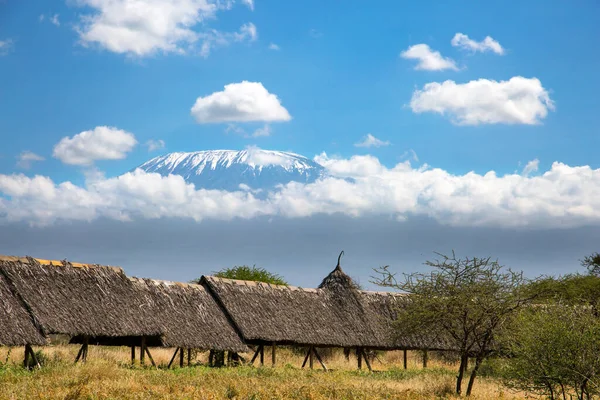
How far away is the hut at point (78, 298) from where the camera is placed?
2323 centimetres

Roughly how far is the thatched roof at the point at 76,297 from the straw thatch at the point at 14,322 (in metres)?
0.22

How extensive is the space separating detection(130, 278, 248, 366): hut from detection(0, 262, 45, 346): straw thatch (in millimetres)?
4334

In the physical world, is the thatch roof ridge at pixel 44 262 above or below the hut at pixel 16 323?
above

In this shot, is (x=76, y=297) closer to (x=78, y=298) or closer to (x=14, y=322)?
(x=78, y=298)

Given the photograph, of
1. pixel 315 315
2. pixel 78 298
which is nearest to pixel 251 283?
pixel 315 315

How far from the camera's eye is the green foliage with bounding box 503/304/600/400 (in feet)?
51.3

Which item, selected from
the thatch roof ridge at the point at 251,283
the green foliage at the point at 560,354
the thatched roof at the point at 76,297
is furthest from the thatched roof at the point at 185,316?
the green foliage at the point at 560,354

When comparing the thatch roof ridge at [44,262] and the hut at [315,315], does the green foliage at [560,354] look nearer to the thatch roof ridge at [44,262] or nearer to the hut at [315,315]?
the hut at [315,315]

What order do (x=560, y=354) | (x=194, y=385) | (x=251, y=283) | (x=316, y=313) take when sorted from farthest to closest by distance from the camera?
1. (x=316, y=313)
2. (x=251, y=283)
3. (x=194, y=385)
4. (x=560, y=354)

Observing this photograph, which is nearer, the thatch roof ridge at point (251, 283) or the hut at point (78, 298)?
the hut at point (78, 298)

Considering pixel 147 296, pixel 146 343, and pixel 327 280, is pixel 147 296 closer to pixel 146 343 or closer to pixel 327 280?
pixel 146 343

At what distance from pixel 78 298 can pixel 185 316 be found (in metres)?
4.03

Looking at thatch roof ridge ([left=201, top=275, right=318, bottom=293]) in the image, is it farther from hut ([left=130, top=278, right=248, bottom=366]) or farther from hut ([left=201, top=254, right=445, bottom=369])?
hut ([left=130, top=278, right=248, bottom=366])

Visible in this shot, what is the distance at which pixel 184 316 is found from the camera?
2714 cm
